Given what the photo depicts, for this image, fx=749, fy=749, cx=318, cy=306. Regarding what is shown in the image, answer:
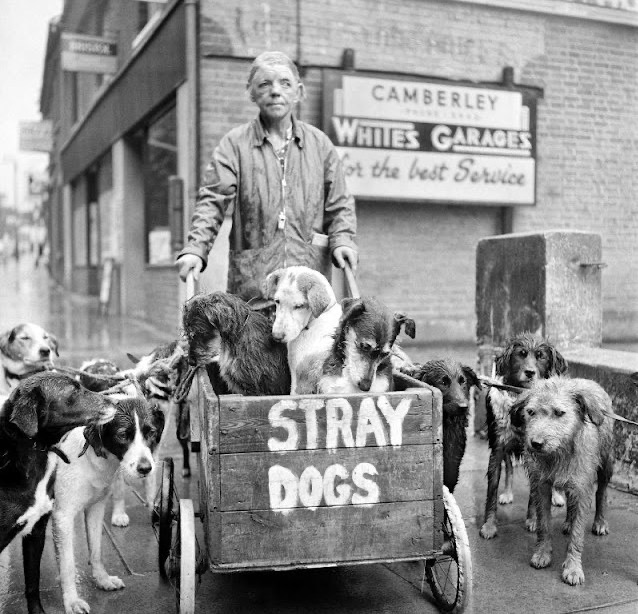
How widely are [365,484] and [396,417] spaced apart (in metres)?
0.31

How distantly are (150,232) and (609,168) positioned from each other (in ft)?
27.8

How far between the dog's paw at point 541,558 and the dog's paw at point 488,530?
0.38 meters

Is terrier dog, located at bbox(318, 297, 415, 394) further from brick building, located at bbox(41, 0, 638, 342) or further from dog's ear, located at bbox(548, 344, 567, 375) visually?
brick building, located at bbox(41, 0, 638, 342)

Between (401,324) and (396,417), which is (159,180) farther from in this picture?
(396,417)

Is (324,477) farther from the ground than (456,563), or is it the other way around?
(324,477)

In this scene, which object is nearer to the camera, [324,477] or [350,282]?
[324,477]

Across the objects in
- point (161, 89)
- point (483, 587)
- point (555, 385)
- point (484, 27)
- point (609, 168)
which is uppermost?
point (484, 27)

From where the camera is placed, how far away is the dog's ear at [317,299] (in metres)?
3.49

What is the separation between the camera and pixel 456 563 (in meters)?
3.36

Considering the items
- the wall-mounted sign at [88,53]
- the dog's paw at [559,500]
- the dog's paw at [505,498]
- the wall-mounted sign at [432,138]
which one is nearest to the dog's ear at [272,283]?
the dog's paw at [505,498]

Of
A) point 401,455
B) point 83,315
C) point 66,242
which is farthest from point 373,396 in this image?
point 66,242

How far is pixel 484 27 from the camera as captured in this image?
35.3ft

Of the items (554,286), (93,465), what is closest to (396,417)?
(93,465)

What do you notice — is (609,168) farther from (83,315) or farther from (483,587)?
(83,315)
